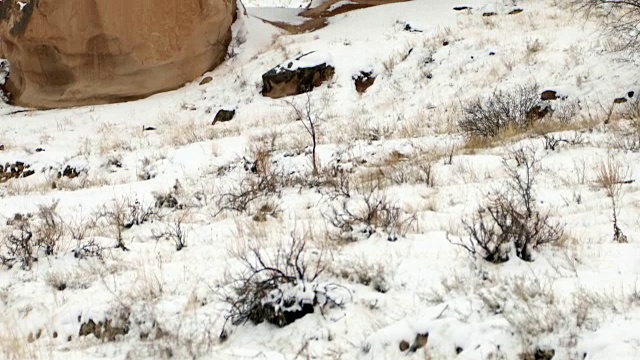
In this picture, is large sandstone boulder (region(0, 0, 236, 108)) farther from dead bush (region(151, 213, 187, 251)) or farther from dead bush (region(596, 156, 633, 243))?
dead bush (region(596, 156, 633, 243))

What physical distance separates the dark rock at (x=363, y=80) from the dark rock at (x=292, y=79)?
0.66 meters

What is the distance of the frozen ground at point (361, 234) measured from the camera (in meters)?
3.03

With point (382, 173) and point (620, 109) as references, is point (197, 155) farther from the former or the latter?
point (620, 109)

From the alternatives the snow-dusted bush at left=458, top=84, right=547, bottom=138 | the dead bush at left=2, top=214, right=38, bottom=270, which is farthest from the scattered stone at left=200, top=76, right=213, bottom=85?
the dead bush at left=2, top=214, right=38, bottom=270

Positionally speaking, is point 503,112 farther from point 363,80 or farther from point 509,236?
point 509,236

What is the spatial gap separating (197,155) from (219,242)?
4.30 metres

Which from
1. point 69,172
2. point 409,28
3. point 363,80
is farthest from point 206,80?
point 69,172

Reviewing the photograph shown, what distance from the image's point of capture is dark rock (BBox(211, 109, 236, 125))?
1374 cm

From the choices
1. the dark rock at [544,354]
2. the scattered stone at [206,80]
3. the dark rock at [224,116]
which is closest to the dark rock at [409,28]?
the dark rock at [224,116]

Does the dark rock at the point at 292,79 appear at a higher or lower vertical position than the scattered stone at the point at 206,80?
higher

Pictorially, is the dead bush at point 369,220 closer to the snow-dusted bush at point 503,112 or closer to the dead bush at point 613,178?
the dead bush at point 613,178

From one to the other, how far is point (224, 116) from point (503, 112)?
700cm

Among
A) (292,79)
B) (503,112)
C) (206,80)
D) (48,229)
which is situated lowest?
(206,80)

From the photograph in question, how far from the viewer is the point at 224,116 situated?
13789 mm
